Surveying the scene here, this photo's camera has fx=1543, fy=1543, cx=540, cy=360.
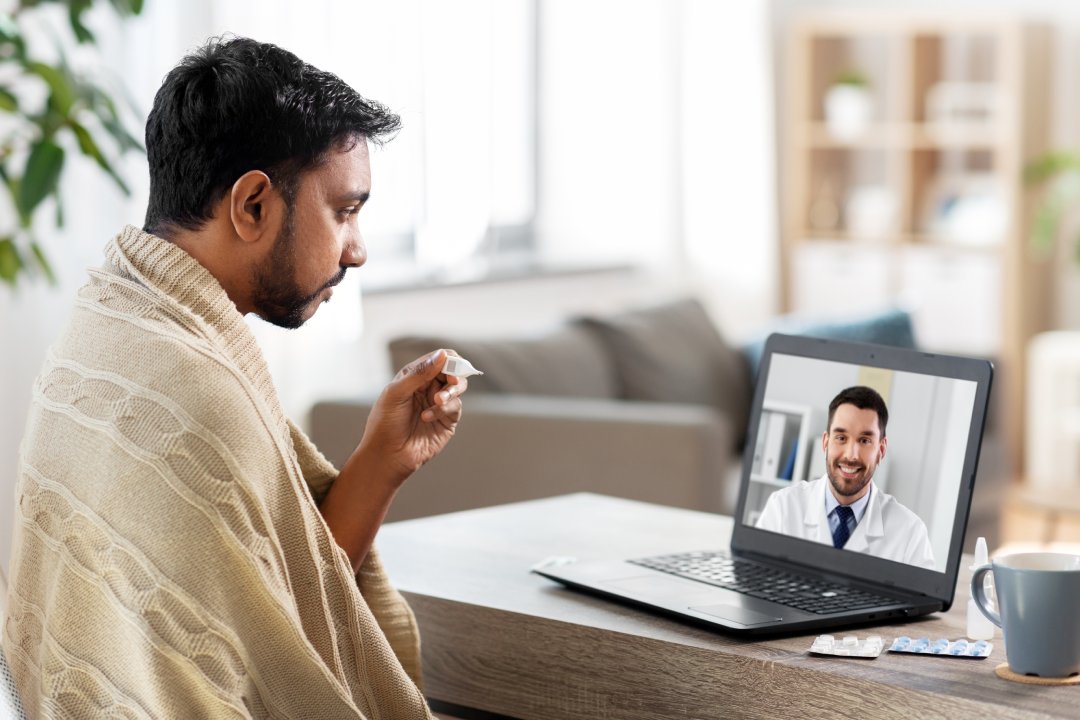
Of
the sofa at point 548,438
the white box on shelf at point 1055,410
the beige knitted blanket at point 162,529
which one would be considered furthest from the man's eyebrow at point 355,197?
the white box on shelf at point 1055,410

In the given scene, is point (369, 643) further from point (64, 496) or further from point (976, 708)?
point (976, 708)

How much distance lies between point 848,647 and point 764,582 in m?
0.22

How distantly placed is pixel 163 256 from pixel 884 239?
16.0 ft

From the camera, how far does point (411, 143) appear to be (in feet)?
15.4

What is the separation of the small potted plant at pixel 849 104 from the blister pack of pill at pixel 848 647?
4.79 meters

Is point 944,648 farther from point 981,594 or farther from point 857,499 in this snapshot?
point 857,499

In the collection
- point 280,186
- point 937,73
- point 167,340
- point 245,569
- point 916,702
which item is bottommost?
point 916,702

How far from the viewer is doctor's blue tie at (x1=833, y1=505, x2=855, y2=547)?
5.02 feet

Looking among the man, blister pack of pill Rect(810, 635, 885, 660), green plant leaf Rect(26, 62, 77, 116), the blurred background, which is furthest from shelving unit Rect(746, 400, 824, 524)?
the blurred background

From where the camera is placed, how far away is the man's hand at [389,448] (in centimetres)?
151

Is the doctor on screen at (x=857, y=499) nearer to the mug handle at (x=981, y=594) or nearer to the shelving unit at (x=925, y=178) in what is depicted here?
the mug handle at (x=981, y=594)

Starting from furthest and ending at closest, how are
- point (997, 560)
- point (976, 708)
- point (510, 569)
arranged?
point (510, 569) < point (997, 560) < point (976, 708)

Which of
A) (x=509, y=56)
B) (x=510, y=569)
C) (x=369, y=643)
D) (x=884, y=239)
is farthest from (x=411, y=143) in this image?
(x=369, y=643)

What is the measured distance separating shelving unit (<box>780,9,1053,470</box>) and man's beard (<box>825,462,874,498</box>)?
4015 millimetres
